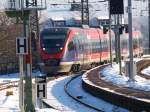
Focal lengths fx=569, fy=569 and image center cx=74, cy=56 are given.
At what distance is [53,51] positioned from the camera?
35406mm

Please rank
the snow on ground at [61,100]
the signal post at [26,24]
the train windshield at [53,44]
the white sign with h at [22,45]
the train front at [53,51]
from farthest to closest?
the train windshield at [53,44], the train front at [53,51], the snow on ground at [61,100], the signal post at [26,24], the white sign with h at [22,45]

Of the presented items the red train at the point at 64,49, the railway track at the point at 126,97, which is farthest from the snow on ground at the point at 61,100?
the red train at the point at 64,49

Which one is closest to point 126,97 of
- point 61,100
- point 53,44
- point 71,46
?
point 61,100

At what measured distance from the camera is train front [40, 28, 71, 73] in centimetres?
3535

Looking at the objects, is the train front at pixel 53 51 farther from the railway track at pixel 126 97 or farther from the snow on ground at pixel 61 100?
the railway track at pixel 126 97

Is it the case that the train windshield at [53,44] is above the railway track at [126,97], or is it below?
above

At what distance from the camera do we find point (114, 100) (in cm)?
1988

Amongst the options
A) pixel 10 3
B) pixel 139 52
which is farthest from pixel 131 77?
pixel 139 52

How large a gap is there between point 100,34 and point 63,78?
40.0 ft

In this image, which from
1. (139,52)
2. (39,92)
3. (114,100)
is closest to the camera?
(39,92)

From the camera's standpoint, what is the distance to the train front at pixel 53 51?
35.3 meters

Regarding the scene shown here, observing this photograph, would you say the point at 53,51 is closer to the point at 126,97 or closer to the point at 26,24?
the point at 126,97

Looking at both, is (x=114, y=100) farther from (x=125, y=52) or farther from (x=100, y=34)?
(x=125, y=52)

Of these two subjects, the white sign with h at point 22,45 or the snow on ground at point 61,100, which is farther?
the snow on ground at point 61,100
